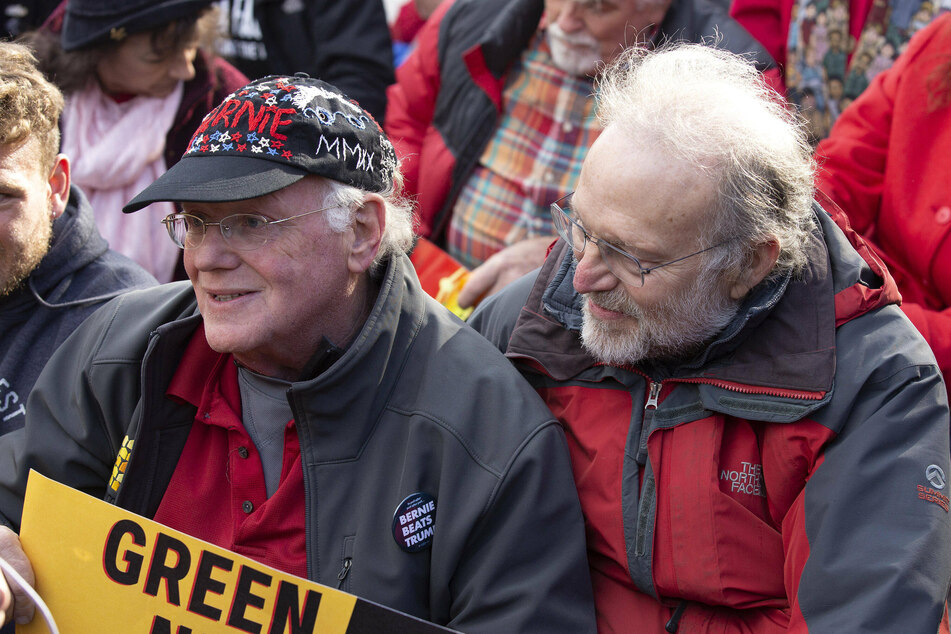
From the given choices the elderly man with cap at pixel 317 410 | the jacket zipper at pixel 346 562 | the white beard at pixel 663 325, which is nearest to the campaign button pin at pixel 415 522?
the elderly man with cap at pixel 317 410

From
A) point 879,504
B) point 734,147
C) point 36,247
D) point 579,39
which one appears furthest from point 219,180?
point 579,39

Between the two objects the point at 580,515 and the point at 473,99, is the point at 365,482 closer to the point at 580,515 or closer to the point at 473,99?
the point at 580,515

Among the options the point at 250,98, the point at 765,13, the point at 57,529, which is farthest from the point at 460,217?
the point at 57,529

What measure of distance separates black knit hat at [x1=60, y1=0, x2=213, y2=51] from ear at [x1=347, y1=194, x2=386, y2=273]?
1947 millimetres

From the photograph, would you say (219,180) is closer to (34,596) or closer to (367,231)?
(367,231)

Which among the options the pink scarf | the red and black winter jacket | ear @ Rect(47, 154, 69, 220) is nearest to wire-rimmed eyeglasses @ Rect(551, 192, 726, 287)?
the red and black winter jacket

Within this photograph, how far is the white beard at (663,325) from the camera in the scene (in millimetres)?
2266

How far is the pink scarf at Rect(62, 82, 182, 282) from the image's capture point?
13.0 feet

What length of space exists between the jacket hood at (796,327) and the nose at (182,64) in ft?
7.81

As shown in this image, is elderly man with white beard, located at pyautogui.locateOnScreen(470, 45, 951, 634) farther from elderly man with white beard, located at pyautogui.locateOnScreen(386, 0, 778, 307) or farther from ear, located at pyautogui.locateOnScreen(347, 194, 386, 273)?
elderly man with white beard, located at pyautogui.locateOnScreen(386, 0, 778, 307)

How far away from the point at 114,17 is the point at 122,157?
21.5 inches

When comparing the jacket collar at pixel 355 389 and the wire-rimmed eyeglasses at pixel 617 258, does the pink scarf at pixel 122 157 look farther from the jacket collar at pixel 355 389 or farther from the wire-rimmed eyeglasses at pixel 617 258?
the wire-rimmed eyeglasses at pixel 617 258

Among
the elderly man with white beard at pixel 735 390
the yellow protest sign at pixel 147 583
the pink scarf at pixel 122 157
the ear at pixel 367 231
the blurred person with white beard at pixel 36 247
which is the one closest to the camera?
the yellow protest sign at pixel 147 583

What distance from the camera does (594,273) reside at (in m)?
2.29
